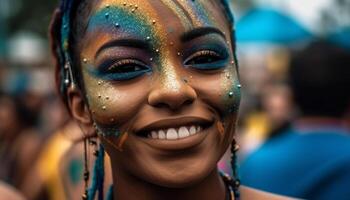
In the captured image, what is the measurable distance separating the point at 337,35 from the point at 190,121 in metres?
5.39

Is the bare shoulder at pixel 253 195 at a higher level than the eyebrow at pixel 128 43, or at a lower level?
lower

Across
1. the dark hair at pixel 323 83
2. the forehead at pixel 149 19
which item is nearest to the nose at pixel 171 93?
the forehead at pixel 149 19

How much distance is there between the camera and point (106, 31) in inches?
104

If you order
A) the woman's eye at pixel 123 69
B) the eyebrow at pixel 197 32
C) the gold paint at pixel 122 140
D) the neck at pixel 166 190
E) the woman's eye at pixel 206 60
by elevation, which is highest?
the eyebrow at pixel 197 32

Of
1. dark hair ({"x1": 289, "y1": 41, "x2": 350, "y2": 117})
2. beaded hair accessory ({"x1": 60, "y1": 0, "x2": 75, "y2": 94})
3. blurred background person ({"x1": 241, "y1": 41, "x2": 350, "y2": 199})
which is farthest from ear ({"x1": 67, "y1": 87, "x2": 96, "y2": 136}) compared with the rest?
dark hair ({"x1": 289, "y1": 41, "x2": 350, "y2": 117})

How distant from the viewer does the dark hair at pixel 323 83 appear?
4.50 meters

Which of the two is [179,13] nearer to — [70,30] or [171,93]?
[171,93]

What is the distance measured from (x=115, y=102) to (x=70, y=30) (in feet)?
1.36

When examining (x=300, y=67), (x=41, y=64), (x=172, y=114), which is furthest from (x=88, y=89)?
(x=41, y=64)

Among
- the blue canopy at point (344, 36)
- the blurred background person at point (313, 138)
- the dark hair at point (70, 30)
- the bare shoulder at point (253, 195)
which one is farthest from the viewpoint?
the blue canopy at point (344, 36)

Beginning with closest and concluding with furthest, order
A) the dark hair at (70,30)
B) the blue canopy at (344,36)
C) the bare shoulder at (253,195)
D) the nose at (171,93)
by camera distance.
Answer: the nose at (171,93), the dark hair at (70,30), the bare shoulder at (253,195), the blue canopy at (344,36)

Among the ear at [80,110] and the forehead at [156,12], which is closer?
the forehead at [156,12]

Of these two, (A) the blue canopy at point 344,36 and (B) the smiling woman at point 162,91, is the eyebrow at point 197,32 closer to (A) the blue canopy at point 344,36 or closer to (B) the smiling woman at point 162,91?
(B) the smiling woman at point 162,91

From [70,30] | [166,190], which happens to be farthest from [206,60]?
[70,30]
